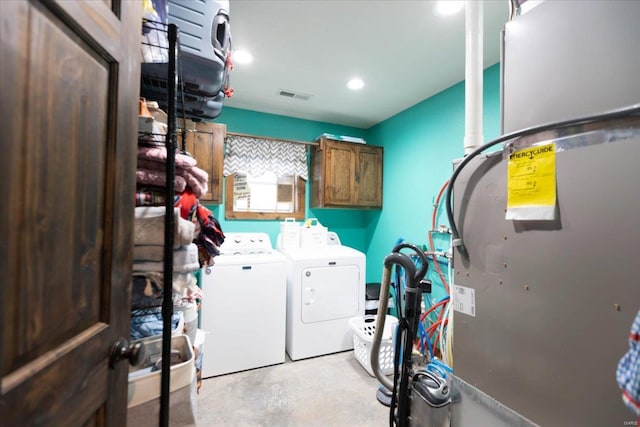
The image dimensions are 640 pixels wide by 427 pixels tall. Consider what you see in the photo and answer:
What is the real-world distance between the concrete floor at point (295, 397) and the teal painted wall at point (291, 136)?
4.88ft

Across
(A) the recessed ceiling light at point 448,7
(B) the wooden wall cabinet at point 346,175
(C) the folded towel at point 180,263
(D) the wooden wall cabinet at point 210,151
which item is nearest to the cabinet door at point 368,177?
(B) the wooden wall cabinet at point 346,175

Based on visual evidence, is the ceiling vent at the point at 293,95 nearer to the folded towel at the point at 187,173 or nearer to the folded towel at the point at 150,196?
the folded towel at the point at 187,173

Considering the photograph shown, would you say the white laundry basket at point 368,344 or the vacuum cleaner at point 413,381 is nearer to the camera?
the vacuum cleaner at point 413,381

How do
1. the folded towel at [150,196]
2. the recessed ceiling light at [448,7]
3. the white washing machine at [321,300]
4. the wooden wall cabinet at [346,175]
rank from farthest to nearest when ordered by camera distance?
the wooden wall cabinet at [346,175] < the white washing machine at [321,300] < the recessed ceiling light at [448,7] < the folded towel at [150,196]

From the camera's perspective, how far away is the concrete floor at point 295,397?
1770 mm

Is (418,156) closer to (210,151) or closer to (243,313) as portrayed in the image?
(210,151)

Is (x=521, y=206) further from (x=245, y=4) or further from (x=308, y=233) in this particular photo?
(x=308, y=233)

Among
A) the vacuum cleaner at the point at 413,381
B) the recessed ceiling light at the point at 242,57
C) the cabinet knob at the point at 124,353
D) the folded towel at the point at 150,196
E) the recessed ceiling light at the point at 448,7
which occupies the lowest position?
the vacuum cleaner at the point at 413,381

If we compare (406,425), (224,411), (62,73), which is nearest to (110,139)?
(62,73)

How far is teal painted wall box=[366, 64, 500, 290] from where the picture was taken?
2340 mm

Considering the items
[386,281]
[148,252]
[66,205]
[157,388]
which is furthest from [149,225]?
[386,281]

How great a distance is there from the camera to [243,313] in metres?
2.31

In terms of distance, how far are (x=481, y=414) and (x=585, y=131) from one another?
0.99m

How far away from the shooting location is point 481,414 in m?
0.94
